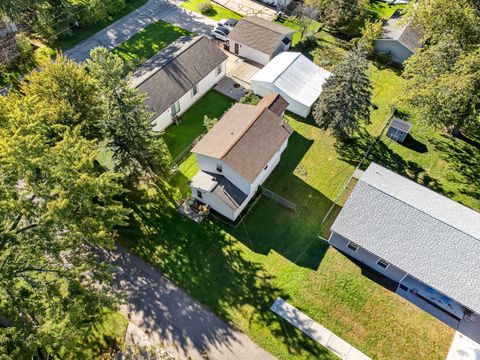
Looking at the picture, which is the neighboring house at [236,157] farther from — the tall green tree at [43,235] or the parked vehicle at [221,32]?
the parked vehicle at [221,32]

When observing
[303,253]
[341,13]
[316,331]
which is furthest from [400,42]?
[316,331]

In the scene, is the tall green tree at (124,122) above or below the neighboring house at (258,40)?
below

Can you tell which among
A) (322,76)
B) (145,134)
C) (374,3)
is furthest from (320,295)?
(374,3)

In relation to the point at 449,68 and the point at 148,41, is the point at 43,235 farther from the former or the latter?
the point at 449,68

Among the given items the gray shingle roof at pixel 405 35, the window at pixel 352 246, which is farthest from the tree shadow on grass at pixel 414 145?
the window at pixel 352 246

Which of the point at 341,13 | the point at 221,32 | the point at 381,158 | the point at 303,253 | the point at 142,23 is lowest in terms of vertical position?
the point at 303,253

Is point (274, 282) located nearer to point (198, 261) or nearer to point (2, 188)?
point (198, 261)
